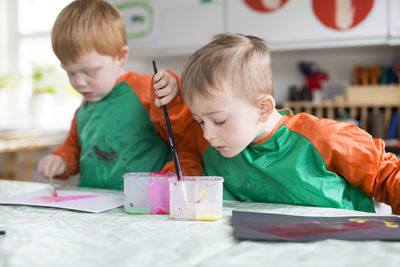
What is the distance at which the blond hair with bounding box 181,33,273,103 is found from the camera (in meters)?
0.82

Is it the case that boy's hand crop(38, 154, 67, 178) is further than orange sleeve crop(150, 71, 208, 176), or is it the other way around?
boy's hand crop(38, 154, 67, 178)

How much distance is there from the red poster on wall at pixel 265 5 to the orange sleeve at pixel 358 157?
1.58 metres

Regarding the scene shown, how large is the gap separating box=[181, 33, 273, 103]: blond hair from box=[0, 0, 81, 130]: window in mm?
3091

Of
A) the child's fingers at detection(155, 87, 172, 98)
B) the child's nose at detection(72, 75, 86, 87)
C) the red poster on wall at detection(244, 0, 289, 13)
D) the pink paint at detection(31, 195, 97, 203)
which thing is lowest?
the pink paint at detection(31, 195, 97, 203)

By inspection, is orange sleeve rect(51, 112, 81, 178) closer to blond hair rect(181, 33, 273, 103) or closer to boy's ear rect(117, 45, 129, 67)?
boy's ear rect(117, 45, 129, 67)

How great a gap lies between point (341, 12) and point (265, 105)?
1574mm

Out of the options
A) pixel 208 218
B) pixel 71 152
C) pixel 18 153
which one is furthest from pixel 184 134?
pixel 18 153

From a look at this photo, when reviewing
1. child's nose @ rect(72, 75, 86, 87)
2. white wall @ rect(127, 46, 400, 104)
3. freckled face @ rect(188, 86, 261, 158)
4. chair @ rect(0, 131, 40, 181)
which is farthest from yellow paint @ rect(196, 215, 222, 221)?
chair @ rect(0, 131, 40, 181)

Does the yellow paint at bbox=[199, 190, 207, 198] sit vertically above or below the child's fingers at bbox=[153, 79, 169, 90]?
below

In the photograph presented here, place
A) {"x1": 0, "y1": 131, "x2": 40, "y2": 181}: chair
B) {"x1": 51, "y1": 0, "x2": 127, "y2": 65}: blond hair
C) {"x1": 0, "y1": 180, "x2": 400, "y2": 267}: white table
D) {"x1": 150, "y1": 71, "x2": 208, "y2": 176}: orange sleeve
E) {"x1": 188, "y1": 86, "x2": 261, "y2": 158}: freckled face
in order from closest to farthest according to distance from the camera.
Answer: {"x1": 0, "y1": 180, "x2": 400, "y2": 267}: white table, {"x1": 188, "y1": 86, "x2": 261, "y2": 158}: freckled face, {"x1": 150, "y1": 71, "x2": 208, "y2": 176}: orange sleeve, {"x1": 51, "y1": 0, "x2": 127, "y2": 65}: blond hair, {"x1": 0, "y1": 131, "x2": 40, "y2": 181}: chair

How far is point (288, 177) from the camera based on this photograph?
0.89 m

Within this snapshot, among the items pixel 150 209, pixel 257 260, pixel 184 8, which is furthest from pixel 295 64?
pixel 257 260

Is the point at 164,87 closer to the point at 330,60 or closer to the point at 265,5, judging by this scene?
the point at 265,5

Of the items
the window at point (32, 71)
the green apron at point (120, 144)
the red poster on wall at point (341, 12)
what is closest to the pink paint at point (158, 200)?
the green apron at point (120, 144)
